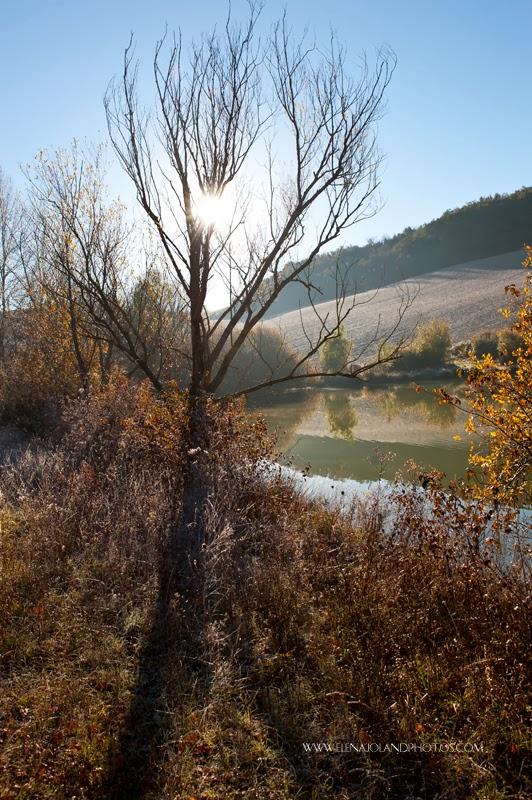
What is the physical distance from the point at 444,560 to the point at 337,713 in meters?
2.49

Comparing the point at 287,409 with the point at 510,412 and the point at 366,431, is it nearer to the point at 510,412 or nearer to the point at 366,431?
the point at 366,431

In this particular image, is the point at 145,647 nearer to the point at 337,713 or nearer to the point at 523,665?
the point at 337,713

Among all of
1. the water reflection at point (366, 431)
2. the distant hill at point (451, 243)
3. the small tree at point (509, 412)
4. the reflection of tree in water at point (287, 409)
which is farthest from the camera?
the distant hill at point (451, 243)

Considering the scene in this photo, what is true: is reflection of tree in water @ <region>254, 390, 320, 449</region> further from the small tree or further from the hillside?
the small tree

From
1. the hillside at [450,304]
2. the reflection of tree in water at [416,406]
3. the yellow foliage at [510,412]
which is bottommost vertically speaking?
the reflection of tree in water at [416,406]

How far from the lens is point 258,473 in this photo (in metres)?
7.55

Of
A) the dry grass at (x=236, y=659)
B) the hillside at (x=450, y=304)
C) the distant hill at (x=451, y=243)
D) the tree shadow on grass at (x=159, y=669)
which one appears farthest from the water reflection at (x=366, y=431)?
the distant hill at (x=451, y=243)

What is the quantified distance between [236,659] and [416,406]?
27.3 m

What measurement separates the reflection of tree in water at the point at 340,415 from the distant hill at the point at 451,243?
3836 centimetres

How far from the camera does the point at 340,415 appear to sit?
2872 cm

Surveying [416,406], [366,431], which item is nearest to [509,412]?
[366,431]

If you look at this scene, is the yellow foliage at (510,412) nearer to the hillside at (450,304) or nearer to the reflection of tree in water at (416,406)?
the reflection of tree in water at (416,406)

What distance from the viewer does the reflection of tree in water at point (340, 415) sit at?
23541 mm

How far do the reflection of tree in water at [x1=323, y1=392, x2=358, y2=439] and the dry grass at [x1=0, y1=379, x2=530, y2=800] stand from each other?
16.6 meters
